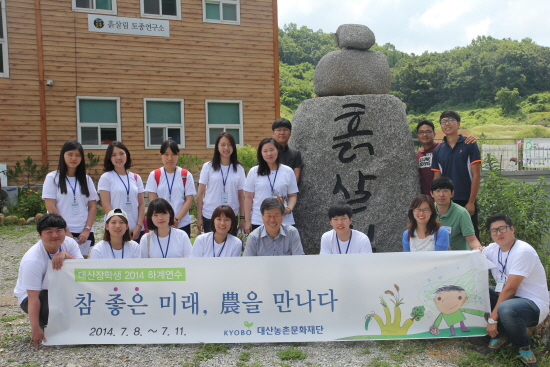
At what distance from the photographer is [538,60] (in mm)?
47219

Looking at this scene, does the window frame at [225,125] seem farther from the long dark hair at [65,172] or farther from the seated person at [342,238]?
the seated person at [342,238]

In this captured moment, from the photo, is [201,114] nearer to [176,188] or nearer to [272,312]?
[176,188]

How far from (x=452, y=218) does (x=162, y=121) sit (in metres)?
9.15

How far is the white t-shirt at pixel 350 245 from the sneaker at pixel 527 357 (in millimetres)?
1249

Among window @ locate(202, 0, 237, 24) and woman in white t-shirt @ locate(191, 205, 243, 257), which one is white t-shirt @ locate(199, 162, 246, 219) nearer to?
woman in white t-shirt @ locate(191, 205, 243, 257)

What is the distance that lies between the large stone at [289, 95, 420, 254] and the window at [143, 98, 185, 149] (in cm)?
726

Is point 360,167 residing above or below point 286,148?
below

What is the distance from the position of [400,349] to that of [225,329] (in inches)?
50.8

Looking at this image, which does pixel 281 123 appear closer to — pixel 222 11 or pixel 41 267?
pixel 41 267

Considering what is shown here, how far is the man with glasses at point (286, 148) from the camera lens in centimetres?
478

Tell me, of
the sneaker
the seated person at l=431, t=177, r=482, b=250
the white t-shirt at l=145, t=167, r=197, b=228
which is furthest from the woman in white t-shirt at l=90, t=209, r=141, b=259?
the sneaker

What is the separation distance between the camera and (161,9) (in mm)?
11547

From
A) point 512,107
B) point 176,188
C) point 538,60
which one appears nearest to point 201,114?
point 176,188

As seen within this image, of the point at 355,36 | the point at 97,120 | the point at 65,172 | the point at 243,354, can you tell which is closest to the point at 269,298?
the point at 243,354
